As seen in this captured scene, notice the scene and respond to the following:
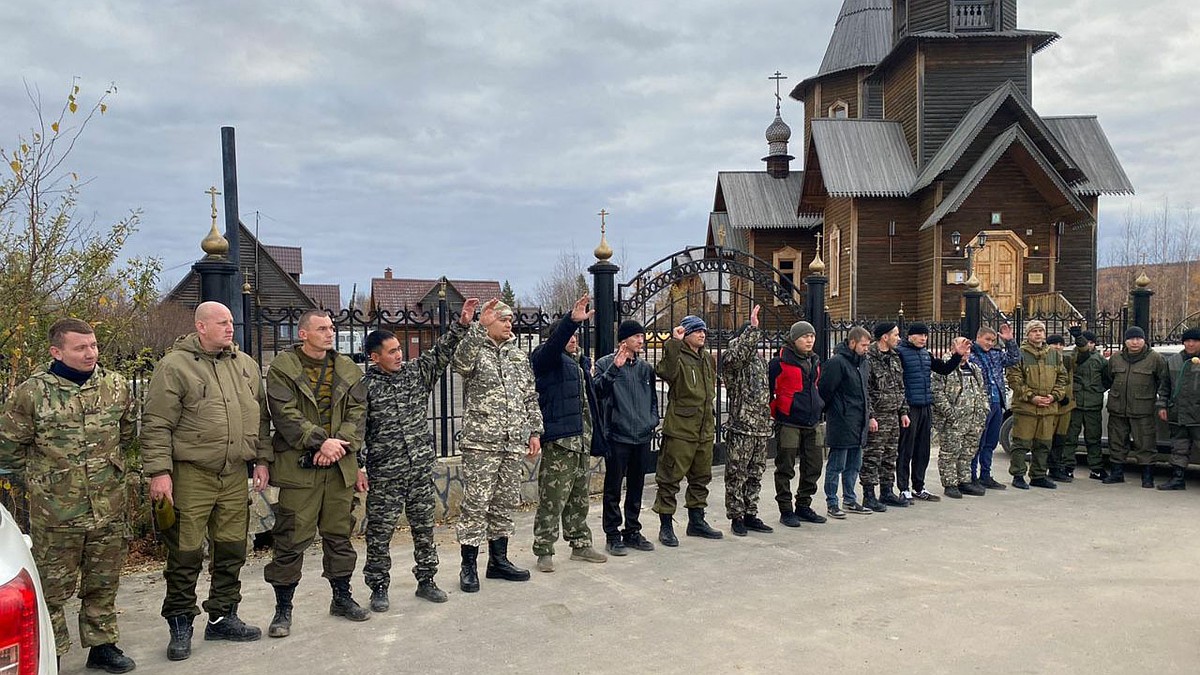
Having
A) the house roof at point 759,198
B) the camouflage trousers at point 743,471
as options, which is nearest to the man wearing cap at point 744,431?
the camouflage trousers at point 743,471

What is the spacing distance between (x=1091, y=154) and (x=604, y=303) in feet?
77.6

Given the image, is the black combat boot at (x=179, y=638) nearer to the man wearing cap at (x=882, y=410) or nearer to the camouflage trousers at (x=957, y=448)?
the man wearing cap at (x=882, y=410)

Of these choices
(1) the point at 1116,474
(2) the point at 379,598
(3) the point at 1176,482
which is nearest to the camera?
(2) the point at 379,598

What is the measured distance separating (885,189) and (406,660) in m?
23.9

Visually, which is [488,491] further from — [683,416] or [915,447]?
[915,447]

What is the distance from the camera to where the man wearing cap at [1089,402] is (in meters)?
8.65

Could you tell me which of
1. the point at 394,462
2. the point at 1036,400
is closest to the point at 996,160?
the point at 1036,400

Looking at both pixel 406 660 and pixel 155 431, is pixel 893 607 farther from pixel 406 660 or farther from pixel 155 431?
pixel 155 431

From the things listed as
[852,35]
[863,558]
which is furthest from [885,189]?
[863,558]

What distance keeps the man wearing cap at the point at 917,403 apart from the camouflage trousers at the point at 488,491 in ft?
13.9

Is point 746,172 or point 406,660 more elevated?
point 746,172

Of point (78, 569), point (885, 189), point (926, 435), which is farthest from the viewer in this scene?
point (885, 189)

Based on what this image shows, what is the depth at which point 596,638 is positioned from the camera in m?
4.32

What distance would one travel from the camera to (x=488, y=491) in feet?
17.0
